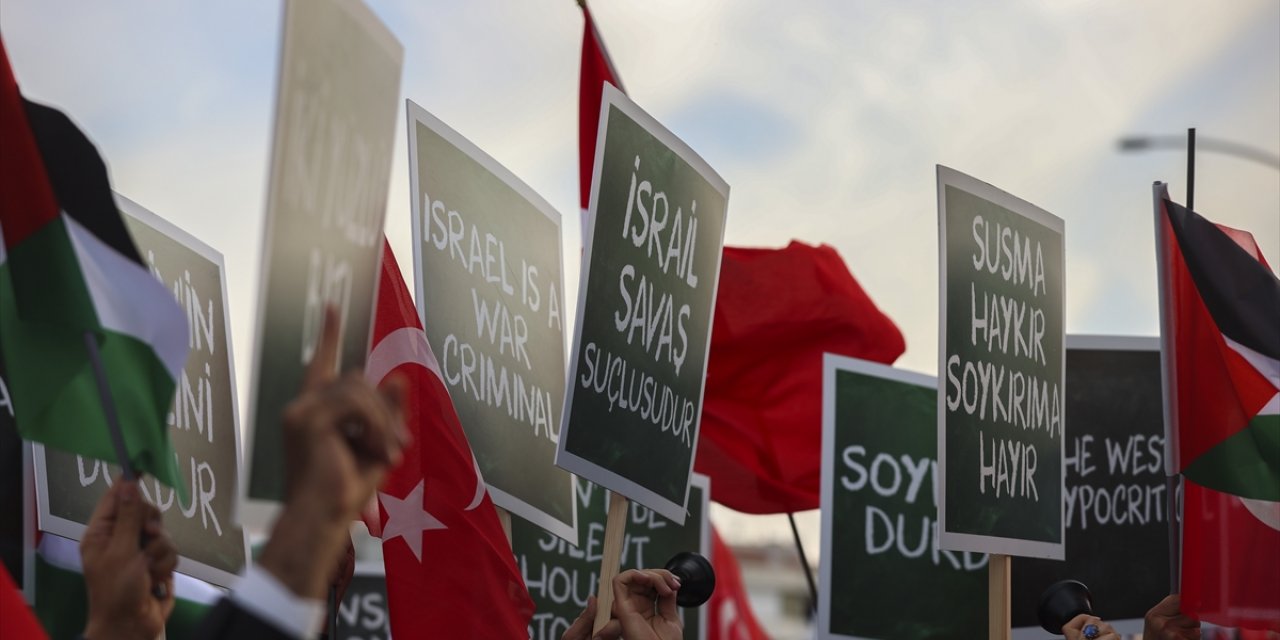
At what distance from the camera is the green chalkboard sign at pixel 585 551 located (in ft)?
23.2

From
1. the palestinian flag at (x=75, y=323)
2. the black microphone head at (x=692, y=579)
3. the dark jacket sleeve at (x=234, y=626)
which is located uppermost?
the palestinian flag at (x=75, y=323)

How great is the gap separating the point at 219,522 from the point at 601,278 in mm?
1282

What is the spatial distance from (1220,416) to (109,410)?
3491 mm

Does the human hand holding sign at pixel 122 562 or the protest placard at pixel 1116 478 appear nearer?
the human hand holding sign at pixel 122 562

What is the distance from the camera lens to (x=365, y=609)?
30.9 feet

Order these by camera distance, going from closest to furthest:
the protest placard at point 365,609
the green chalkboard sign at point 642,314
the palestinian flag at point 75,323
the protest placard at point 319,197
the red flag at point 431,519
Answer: the protest placard at point 319,197
the palestinian flag at point 75,323
the green chalkboard sign at point 642,314
the red flag at point 431,519
the protest placard at point 365,609

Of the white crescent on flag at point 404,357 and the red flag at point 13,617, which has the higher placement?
the white crescent on flag at point 404,357

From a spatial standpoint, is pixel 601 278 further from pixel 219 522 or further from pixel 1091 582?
pixel 1091 582

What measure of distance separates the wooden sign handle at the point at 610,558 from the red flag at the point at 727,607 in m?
5.84

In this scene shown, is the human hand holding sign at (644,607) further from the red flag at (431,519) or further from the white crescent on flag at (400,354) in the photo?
the white crescent on flag at (400,354)

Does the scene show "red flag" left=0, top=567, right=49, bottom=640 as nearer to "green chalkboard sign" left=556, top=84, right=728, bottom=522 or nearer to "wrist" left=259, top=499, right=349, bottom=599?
"wrist" left=259, top=499, right=349, bottom=599

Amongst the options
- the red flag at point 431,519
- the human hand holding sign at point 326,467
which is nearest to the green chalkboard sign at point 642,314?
the red flag at point 431,519

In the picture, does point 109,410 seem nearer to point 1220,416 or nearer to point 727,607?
point 1220,416

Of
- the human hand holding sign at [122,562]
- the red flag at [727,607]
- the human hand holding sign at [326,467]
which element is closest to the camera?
the human hand holding sign at [326,467]
